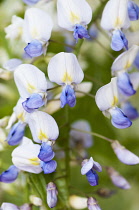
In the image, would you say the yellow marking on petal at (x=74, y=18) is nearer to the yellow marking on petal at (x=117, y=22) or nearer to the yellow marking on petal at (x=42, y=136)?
the yellow marking on petal at (x=117, y=22)

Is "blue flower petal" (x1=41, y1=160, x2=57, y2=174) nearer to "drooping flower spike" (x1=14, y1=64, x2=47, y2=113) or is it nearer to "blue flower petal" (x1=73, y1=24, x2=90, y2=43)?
"drooping flower spike" (x1=14, y1=64, x2=47, y2=113)

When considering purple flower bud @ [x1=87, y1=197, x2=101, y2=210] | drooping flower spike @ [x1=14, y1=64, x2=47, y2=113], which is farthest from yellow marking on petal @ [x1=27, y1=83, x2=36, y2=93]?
purple flower bud @ [x1=87, y1=197, x2=101, y2=210]

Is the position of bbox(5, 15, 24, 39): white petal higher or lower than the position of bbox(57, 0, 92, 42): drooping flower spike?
lower

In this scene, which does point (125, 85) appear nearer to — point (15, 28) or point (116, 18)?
point (116, 18)

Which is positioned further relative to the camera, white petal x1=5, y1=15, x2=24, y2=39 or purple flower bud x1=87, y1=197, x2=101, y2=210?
white petal x1=5, y1=15, x2=24, y2=39

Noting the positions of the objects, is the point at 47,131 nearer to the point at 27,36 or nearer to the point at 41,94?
the point at 41,94

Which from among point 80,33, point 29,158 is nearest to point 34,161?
point 29,158

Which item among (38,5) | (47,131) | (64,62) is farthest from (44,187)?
(38,5)
